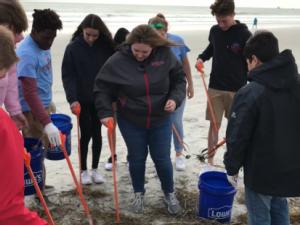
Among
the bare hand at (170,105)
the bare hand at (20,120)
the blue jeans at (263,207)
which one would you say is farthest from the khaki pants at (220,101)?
the bare hand at (20,120)

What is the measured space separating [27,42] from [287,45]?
40.3 feet

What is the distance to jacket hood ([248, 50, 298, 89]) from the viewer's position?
8.61ft

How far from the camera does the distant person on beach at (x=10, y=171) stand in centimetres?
194

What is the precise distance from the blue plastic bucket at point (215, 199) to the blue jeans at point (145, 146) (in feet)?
1.18

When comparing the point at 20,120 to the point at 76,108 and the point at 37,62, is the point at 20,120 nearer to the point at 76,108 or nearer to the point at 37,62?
the point at 37,62

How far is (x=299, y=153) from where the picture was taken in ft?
9.06

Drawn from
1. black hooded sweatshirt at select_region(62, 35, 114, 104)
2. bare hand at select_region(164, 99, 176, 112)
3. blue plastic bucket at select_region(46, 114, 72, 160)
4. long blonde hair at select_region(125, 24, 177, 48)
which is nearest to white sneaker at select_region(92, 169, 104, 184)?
blue plastic bucket at select_region(46, 114, 72, 160)

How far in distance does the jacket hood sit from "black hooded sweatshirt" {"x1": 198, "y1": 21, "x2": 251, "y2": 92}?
72.5 inches

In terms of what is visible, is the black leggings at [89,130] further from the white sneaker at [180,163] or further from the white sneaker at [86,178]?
the white sneaker at [180,163]

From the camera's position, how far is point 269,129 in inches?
106

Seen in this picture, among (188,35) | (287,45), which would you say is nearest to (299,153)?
(287,45)

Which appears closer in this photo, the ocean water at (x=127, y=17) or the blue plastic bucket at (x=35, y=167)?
the blue plastic bucket at (x=35, y=167)

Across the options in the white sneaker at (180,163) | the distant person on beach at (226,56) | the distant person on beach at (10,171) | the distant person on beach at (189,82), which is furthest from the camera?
→ the white sneaker at (180,163)

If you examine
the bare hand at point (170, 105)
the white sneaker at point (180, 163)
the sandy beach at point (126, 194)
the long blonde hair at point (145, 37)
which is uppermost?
the long blonde hair at point (145, 37)
